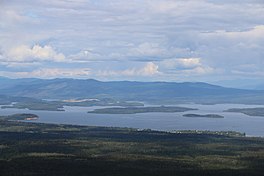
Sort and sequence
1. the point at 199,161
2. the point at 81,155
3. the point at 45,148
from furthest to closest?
the point at 45,148 → the point at 81,155 → the point at 199,161

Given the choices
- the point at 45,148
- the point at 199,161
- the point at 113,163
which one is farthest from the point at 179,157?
the point at 45,148

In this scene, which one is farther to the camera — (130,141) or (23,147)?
(130,141)

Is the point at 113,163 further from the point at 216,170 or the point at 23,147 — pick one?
the point at 23,147

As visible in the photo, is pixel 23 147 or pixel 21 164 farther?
pixel 23 147

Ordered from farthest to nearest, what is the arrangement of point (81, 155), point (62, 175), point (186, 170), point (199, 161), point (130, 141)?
point (130, 141) < point (81, 155) < point (199, 161) < point (186, 170) < point (62, 175)

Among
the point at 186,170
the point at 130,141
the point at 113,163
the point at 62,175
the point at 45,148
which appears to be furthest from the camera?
the point at 130,141

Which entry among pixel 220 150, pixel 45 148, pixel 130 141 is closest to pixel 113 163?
pixel 45 148

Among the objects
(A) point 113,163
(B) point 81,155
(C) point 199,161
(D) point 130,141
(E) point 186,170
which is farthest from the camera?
(D) point 130,141

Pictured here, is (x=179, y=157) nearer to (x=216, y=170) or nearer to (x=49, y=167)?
(x=216, y=170)
